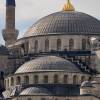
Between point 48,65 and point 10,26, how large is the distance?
18.3m

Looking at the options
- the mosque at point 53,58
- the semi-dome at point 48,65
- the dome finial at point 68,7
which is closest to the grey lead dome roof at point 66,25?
the mosque at point 53,58

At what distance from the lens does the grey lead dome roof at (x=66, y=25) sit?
13750 cm

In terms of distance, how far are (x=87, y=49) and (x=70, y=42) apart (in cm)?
241

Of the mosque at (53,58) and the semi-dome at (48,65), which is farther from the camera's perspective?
the semi-dome at (48,65)

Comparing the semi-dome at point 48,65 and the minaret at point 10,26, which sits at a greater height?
the minaret at point 10,26

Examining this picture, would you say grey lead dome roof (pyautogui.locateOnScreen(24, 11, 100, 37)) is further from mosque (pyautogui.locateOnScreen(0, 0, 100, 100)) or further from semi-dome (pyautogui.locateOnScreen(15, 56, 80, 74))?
semi-dome (pyautogui.locateOnScreen(15, 56, 80, 74))

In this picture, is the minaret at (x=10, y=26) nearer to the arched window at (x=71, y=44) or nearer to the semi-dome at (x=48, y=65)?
the arched window at (x=71, y=44)

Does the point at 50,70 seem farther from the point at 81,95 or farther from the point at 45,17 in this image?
the point at 45,17

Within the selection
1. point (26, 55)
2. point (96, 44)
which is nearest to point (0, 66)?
point (26, 55)

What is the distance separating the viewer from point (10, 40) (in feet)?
482

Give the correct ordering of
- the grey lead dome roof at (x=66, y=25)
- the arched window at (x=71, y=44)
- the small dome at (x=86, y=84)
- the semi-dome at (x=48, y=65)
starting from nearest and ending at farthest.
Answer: the small dome at (x=86, y=84) < the semi-dome at (x=48, y=65) < the arched window at (x=71, y=44) < the grey lead dome roof at (x=66, y=25)

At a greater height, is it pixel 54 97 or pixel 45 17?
pixel 45 17

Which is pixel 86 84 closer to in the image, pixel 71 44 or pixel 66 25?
pixel 71 44

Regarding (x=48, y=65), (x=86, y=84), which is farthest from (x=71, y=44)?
(x=86, y=84)
